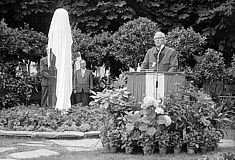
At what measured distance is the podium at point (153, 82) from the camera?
6.67 m

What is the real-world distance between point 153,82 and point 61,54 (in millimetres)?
3722

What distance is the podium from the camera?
6.67 metres

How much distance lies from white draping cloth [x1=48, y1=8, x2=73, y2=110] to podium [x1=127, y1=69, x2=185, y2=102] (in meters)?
3.30

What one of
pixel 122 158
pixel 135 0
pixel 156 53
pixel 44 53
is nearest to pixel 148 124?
pixel 122 158

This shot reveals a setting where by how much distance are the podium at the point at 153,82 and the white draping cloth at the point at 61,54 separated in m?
3.30

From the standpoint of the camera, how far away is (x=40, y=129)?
8.31 metres

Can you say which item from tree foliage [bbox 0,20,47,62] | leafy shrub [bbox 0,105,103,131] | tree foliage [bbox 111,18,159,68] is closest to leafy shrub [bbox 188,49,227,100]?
tree foliage [bbox 111,18,159,68]

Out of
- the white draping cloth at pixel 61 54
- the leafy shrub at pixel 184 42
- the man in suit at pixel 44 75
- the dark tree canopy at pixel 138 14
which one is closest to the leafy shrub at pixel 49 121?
the white draping cloth at pixel 61 54

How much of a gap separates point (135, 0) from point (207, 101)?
892 centimetres

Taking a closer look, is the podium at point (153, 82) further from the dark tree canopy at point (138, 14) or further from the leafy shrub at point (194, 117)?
the dark tree canopy at point (138, 14)

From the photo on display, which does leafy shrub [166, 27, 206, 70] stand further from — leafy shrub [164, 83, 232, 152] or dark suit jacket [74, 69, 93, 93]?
leafy shrub [164, 83, 232, 152]

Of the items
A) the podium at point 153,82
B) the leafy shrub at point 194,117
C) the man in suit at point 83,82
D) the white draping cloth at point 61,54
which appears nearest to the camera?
the leafy shrub at point 194,117

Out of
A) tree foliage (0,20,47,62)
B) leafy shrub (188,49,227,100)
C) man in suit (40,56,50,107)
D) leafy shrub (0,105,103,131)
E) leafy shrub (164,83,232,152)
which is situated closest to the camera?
leafy shrub (164,83,232,152)

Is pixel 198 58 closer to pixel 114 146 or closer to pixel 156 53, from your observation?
pixel 156 53
